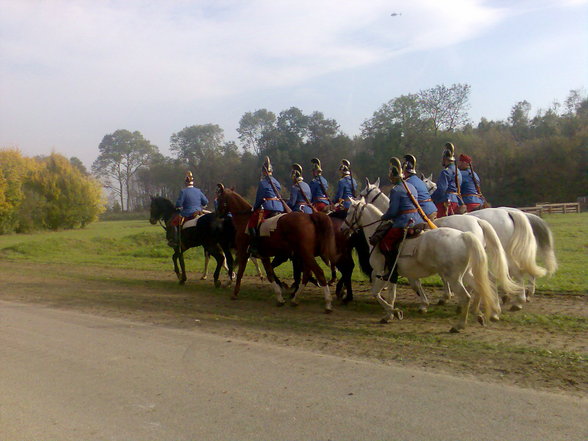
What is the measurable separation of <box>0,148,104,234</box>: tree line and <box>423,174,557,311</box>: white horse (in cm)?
3941

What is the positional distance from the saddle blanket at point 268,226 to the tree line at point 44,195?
3561 centimetres

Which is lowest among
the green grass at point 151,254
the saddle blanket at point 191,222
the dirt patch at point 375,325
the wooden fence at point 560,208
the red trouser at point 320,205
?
the dirt patch at point 375,325

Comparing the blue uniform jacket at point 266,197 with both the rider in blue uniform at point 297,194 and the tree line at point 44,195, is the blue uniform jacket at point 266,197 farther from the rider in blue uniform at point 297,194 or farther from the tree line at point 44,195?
the tree line at point 44,195

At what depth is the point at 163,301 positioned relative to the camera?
11.5 m

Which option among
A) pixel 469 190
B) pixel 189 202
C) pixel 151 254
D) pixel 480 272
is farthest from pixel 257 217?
pixel 151 254

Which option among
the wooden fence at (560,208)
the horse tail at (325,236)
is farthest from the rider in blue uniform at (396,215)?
the wooden fence at (560,208)

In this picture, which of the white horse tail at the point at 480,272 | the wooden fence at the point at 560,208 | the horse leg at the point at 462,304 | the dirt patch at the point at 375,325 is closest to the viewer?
the dirt patch at the point at 375,325

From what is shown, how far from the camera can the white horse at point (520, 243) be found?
355 inches

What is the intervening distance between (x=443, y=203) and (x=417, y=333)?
3784 millimetres

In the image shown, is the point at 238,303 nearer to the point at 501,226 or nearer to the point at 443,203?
the point at 443,203

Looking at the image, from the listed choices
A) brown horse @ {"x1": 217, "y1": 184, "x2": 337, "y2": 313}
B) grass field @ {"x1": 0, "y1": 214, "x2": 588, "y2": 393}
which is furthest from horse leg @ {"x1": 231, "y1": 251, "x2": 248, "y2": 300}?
grass field @ {"x1": 0, "y1": 214, "x2": 588, "y2": 393}

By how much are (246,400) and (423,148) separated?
43.9m

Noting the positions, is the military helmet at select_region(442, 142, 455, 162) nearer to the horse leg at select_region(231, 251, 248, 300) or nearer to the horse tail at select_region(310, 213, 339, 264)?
the horse tail at select_region(310, 213, 339, 264)

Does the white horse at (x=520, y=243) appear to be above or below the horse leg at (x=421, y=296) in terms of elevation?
above
